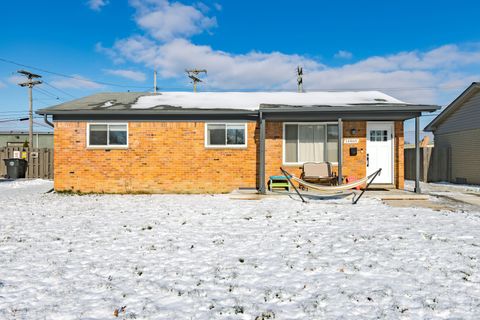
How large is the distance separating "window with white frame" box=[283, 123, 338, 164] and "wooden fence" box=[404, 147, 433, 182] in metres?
8.07

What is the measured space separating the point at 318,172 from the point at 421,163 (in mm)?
9727

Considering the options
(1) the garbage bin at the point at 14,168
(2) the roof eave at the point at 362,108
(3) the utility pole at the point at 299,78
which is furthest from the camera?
(3) the utility pole at the point at 299,78

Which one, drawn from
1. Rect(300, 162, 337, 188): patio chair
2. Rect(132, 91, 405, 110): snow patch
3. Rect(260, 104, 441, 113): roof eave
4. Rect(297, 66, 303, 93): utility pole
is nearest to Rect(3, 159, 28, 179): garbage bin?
Rect(132, 91, 405, 110): snow patch

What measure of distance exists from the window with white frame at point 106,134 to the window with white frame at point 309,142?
5.92m

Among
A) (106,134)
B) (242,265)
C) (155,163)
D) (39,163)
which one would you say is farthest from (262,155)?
(39,163)

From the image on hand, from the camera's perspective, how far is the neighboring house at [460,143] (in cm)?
→ 1567

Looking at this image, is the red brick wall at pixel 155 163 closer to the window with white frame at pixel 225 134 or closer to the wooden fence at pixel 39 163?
the window with white frame at pixel 225 134

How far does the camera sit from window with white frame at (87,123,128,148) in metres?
12.1

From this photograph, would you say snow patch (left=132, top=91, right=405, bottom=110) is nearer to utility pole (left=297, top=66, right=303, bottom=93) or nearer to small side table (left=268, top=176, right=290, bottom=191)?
small side table (left=268, top=176, right=290, bottom=191)

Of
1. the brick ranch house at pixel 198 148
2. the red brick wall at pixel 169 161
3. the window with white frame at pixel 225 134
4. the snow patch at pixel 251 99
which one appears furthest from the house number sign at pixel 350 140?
the window with white frame at pixel 225 134

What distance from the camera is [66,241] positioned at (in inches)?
215

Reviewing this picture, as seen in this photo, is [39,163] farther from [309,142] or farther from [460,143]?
[460,143]

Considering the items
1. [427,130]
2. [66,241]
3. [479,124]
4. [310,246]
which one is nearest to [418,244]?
[310,246]

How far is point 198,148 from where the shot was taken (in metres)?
12.0
